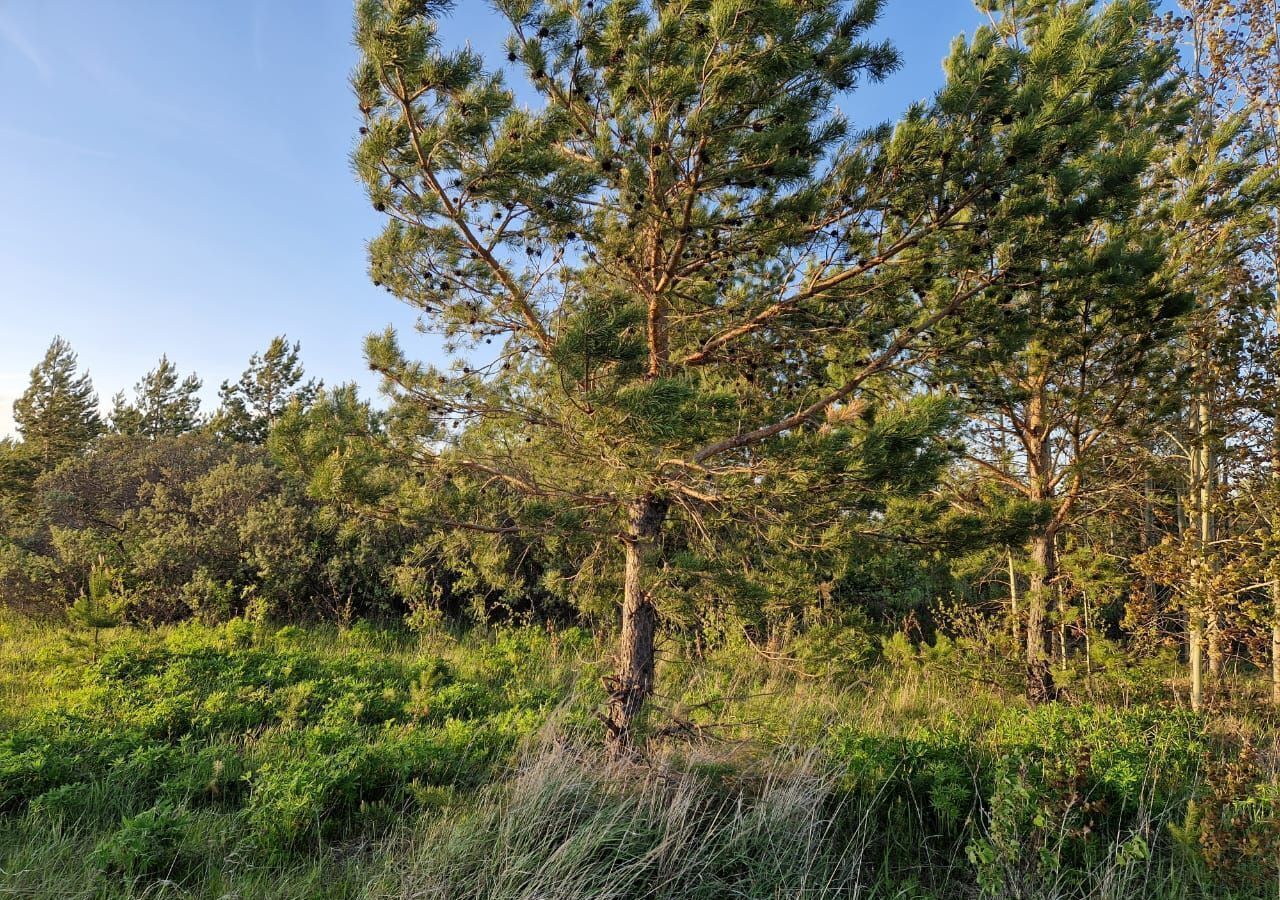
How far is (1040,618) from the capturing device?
20.3ft

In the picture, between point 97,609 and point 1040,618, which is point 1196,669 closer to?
point 1040,618

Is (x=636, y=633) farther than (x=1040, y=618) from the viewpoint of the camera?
No

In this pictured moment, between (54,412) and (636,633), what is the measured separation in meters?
24.5

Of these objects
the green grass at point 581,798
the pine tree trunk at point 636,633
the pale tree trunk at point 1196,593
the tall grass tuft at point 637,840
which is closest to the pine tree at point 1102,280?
the pale tree trunk at point 1196,593

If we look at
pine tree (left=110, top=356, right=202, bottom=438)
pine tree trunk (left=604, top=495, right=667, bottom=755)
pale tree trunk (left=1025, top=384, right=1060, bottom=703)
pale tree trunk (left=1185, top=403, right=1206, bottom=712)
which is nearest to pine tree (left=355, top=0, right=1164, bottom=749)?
pine tree trunk (left=604, top=495, right=667, bottom=755)

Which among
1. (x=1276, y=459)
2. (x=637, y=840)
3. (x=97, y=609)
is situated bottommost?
(x=637, y=840)

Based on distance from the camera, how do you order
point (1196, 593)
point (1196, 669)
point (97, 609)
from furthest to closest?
point (97, 609), point (1196, 669), point (1196, 593)

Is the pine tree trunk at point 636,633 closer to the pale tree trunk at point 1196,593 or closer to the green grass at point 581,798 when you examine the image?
the green grass at point 581,798

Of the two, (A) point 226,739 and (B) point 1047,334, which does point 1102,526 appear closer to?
(B) point 1047,334

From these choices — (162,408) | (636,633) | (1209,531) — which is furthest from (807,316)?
(162,408)

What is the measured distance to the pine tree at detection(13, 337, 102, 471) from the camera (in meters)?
20.1

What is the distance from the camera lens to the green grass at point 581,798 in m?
2.91

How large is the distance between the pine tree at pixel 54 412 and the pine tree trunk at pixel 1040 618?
24.6 m

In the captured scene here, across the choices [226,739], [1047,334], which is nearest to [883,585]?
[1047,334]
